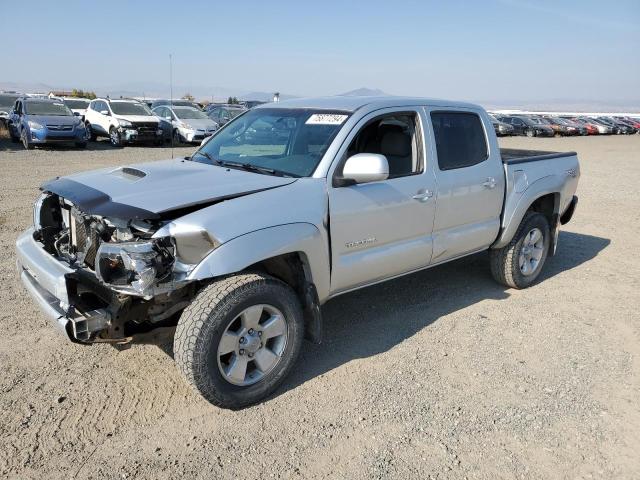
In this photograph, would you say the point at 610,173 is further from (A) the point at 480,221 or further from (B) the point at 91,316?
(B) the point at 91,316

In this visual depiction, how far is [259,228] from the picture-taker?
3207 mm

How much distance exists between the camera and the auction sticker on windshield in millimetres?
3955

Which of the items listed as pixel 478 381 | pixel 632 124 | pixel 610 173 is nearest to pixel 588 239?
pixel 478 381

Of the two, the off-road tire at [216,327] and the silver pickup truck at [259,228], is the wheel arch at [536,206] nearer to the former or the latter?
the silver pickup truck at [259,228]

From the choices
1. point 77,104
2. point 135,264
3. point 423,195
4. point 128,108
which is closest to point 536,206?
point 423,195

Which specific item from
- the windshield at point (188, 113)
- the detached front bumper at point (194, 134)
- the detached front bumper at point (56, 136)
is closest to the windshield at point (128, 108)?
the windshield at point (188, 113)

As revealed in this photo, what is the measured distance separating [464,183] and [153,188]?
2.56m

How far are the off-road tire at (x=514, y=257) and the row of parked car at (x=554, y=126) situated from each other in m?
29.2

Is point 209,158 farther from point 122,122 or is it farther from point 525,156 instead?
point 122,122

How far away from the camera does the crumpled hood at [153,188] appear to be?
10.2ft

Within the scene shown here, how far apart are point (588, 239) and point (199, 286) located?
6.60 metres

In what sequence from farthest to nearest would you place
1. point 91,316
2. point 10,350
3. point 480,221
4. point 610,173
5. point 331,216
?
point 610,173 < point 480,221 < point 10,350 < point 331,216 < point 91,316

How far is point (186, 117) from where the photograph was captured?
21.1 m

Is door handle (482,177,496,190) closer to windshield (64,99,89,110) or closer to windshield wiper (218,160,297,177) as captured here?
windshield wiper (218,160,297,177)
